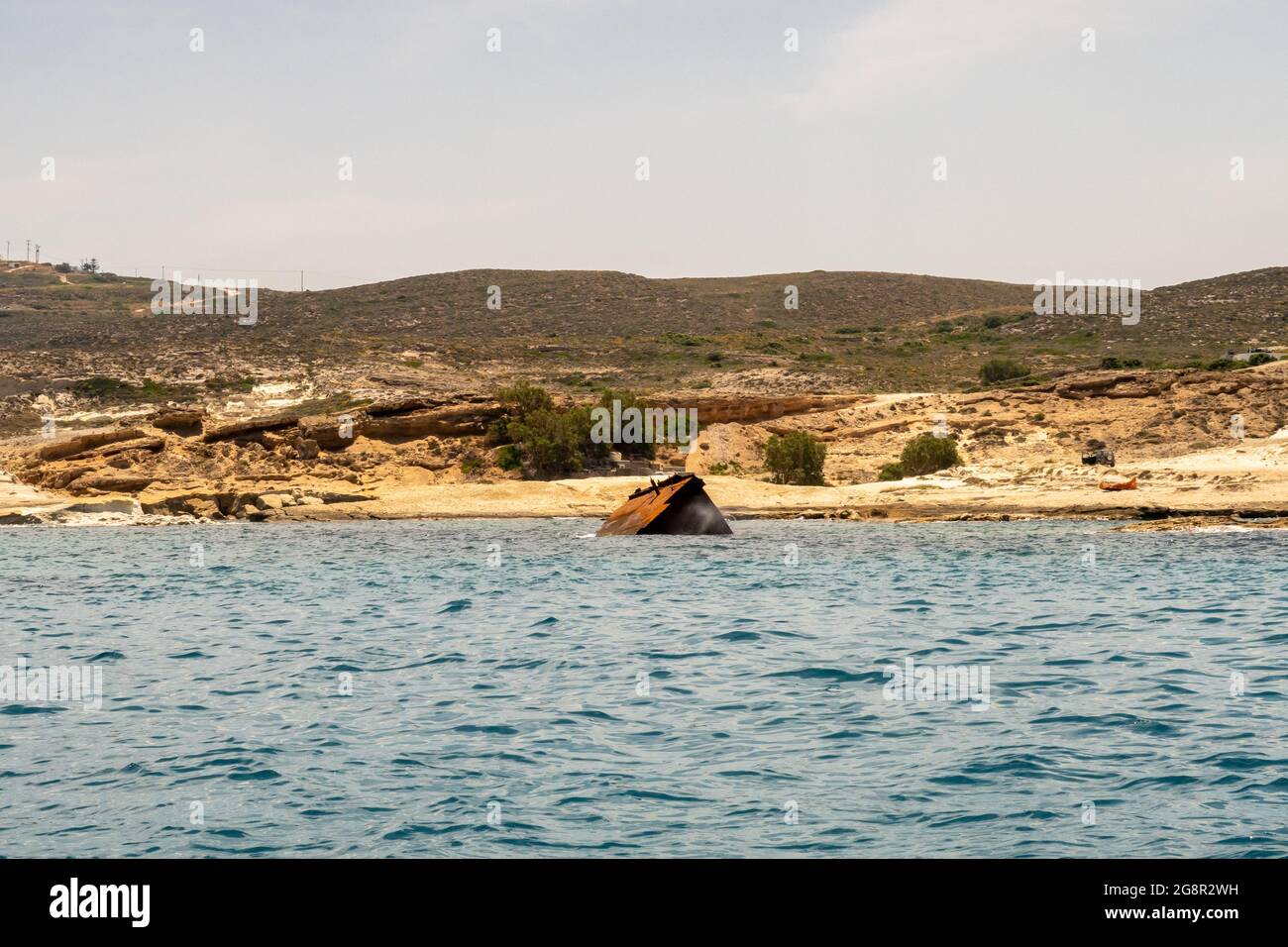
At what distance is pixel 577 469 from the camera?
51125 millimetres

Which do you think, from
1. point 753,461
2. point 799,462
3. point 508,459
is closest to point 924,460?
point 799,462

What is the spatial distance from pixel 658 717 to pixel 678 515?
24.6 meters

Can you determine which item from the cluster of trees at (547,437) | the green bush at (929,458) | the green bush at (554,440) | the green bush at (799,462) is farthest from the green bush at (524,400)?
the green bush at (929,458)

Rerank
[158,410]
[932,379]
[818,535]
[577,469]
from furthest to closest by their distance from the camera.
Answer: [932,379] → [158,410] → [577,469] → [818,535]

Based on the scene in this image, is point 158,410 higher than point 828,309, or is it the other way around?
point 828,309

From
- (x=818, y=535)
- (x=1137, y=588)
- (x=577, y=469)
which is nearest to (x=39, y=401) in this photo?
(x=577, y=469)

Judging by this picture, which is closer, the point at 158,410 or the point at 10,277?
the point at 158,410

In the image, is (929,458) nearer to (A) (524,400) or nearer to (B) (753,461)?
(B) (753,461)

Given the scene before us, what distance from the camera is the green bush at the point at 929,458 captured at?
47625 millimetres

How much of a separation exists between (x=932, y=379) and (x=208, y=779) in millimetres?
64227

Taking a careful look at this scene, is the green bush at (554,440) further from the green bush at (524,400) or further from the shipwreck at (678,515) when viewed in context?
the shipwreck at (678,515)

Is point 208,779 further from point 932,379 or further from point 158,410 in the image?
point 932,379

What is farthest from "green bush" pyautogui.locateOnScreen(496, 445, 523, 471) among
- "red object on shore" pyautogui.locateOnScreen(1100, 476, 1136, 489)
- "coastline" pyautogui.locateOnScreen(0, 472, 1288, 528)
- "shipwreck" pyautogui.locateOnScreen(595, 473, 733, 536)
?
"red object on shore" pyautogui.locateOnScreen(1100, 476, 1136, 489)

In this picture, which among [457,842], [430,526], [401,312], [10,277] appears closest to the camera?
[457,842]
